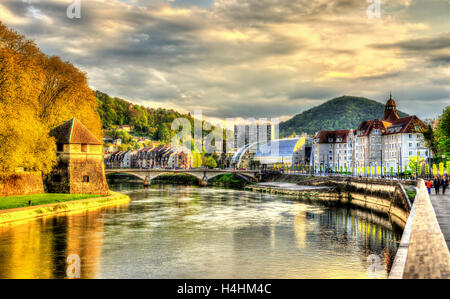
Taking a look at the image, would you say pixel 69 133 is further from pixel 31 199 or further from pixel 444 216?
pixel 444 216

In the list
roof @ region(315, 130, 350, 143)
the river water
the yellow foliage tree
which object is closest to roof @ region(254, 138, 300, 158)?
roof @ region(315, 130, 350, 143)

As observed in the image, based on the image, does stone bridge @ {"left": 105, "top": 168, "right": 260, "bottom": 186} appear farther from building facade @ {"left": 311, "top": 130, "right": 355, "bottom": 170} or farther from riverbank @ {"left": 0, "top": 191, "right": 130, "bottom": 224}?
riverbank @ {"left": 0, "top": 191, "right": 130, "bottom": 224}

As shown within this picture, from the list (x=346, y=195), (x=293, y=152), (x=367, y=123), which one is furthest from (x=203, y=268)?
(x=293, y=152)

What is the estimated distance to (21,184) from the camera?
47000 mm

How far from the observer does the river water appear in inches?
856

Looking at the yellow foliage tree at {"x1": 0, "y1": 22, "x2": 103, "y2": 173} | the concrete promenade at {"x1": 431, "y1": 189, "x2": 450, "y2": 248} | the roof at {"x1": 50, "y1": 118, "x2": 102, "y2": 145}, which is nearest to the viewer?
the concrete promenade at {"x1": 431, "y1": 189, "x2": 450, "y2": 248}

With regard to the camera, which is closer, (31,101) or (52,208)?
(52,208)

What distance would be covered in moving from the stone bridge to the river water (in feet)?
165

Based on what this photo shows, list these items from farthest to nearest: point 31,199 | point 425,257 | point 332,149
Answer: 1. point 332,149
2. point 31,199
3. point 425,257

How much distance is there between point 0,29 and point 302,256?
35.6 meters

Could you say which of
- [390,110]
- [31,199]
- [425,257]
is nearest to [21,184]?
[31,199]

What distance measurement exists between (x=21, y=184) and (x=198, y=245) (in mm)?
28061

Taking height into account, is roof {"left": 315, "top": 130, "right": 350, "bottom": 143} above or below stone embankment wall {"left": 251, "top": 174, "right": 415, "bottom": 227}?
above

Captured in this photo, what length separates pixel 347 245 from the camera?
29.0 metres
